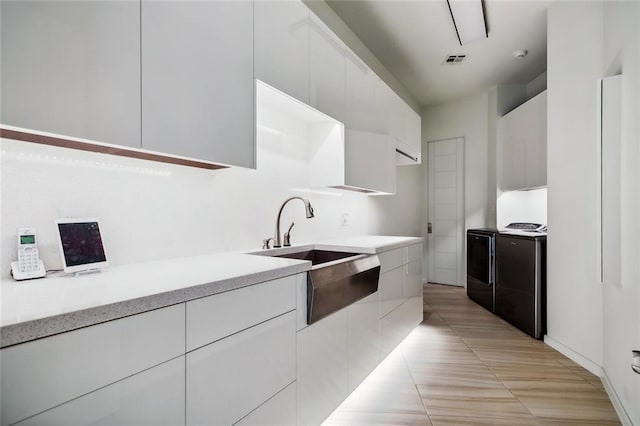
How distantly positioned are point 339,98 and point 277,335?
1.67 meters

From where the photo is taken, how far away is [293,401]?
1380mm

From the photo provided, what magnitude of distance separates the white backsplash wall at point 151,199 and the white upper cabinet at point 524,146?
9.37 feet

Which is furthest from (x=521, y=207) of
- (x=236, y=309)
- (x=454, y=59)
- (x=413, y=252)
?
(x=236, y=309)

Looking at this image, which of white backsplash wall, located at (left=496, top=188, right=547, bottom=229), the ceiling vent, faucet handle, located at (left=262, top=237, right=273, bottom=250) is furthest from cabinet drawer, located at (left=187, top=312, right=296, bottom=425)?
white backsplash wall, located at (left=496, top=188, right=547, bottom=229)

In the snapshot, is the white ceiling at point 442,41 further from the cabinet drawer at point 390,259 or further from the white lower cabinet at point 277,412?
the white lower cabinet at point 277,412

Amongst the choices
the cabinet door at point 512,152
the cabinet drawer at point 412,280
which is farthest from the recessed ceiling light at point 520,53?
the cabinet drawer at point 412,280

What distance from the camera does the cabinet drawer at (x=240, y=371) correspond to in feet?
3.21

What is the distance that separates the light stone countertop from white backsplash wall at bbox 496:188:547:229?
3912 mm

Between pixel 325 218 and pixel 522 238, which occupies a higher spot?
pixel 325 218

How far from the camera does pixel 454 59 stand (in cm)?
386

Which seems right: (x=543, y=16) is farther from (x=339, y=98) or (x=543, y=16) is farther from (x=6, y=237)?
(x=6, y=237)

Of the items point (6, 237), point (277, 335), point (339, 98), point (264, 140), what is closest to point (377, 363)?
point (277, 335)

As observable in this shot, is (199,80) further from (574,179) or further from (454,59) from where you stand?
(454,59)

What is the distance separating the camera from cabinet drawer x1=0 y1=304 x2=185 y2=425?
2.05 ft
